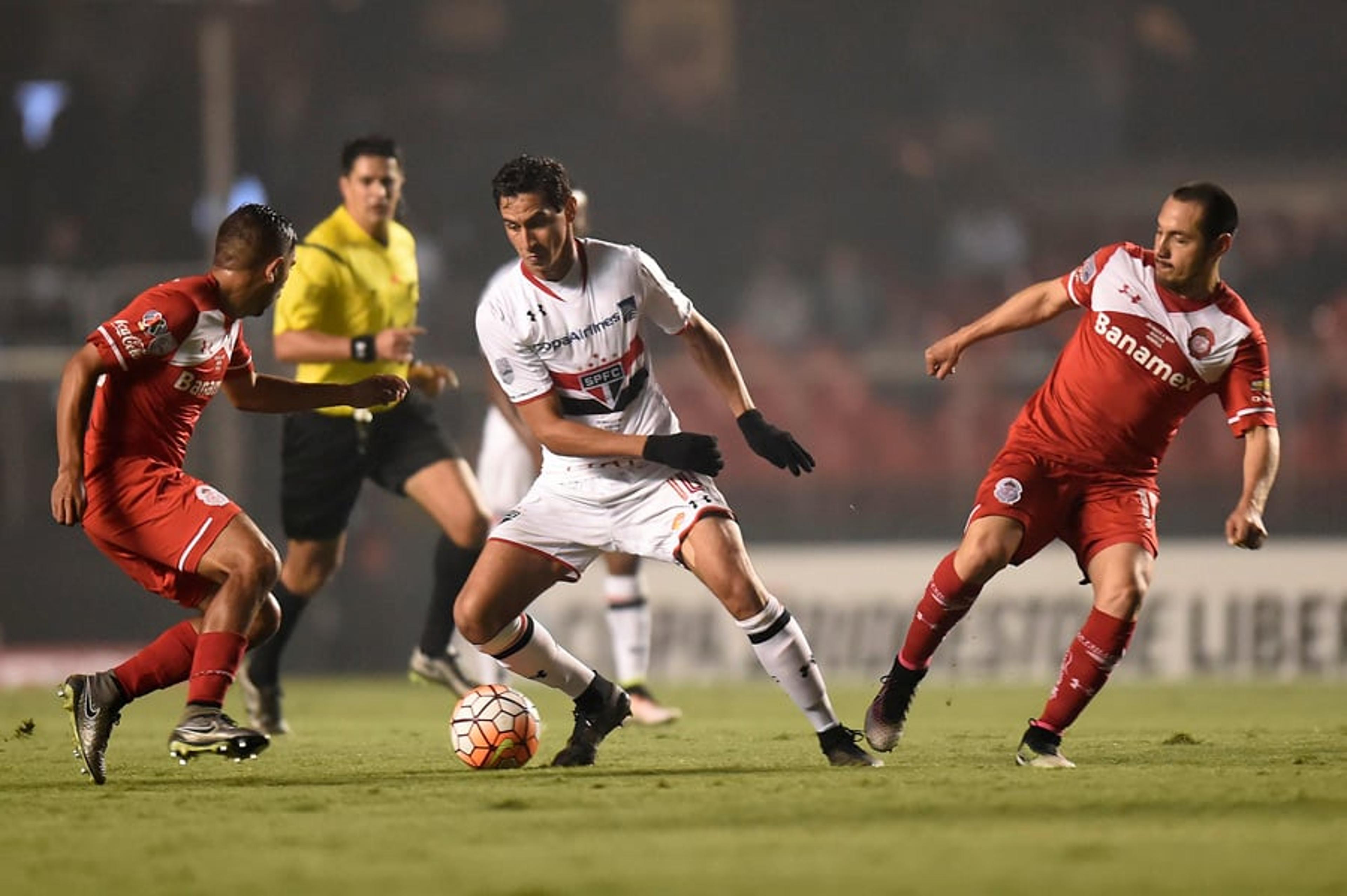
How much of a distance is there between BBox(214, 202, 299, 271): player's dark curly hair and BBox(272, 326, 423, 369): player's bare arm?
1.73 metres

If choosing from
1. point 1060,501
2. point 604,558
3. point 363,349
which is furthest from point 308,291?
point 1060,501

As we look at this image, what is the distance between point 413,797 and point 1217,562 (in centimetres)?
834

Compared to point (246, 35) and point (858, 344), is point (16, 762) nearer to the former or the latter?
point (858, 344)

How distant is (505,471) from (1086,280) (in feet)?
14.1

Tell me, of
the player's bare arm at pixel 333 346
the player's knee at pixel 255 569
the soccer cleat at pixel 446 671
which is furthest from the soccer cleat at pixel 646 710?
the player's knee at pixel 255 569

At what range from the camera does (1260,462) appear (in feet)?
21.8

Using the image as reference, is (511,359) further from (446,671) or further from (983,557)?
(446,671)

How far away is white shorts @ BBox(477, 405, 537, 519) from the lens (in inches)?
415

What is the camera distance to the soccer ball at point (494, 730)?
691 cm

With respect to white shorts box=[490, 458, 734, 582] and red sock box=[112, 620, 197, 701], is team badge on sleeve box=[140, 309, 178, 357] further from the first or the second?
white shorts box=[490, 458, 734, 582]

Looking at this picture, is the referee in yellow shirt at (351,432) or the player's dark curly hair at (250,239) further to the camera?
the referee in yellow shirt at (351,432)

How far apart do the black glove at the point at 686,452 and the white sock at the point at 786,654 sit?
0.47 m

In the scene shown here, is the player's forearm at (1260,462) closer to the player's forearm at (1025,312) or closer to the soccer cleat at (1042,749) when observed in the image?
the player's forearm at (1025,312)

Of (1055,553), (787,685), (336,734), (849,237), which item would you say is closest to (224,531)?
(787,685)
